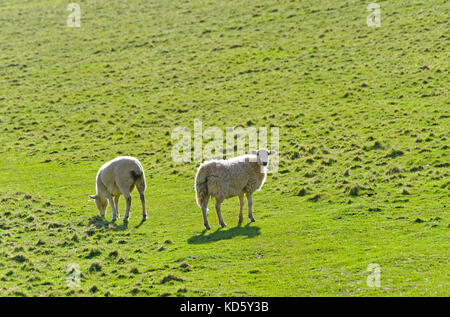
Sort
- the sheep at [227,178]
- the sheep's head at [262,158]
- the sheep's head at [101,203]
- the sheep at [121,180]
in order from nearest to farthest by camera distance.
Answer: the sheep at [227,178], the sheep's head at [262,158], the sheep at [121,180], the sheep's head at [101,203]

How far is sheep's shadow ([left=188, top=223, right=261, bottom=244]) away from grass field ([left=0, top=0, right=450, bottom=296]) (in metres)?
0.12

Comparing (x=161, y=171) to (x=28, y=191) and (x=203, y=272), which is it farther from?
(x=203, y=272)

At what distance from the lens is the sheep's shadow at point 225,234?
18.2 metres

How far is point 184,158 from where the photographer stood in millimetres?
32688

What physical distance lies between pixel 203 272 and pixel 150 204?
9420 mm

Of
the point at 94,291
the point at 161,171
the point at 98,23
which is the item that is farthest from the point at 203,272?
the point at 98,23

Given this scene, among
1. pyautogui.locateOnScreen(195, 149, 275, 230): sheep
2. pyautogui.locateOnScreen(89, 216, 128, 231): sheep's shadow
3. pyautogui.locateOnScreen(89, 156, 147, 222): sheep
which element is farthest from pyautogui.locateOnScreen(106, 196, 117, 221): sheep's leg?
pyautogui.locateOnScreen(195, 149, 275, 230): sheep

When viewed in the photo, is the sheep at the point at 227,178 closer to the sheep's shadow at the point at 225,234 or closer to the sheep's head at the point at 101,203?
the sheep's shadow at the point at 225,234

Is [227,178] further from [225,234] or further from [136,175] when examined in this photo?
[136,175]

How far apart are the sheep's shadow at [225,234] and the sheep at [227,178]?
577 millimetres

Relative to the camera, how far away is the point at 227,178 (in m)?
19.3

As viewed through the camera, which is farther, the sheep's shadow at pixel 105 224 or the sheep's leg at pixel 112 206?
the sheep's leg at pixel 112 206

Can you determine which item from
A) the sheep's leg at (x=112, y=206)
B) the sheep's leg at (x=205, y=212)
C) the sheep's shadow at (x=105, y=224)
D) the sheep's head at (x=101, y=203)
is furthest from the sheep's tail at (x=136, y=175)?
the sheep's leg at (x=205, y=212)

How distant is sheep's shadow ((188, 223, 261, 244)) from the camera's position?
18.2m
